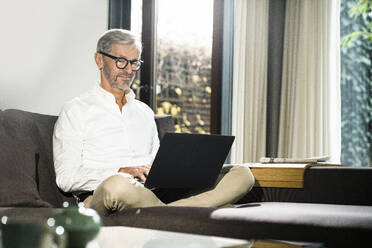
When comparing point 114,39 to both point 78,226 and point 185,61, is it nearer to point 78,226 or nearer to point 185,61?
point 78,226

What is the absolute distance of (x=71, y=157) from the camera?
1.92 metres

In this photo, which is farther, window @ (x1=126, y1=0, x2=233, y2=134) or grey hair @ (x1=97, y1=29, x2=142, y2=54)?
window @ (x1=126, y1=0, x2=233, y2=134)

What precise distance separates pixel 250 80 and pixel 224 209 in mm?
2461

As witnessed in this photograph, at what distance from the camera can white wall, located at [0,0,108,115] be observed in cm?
251

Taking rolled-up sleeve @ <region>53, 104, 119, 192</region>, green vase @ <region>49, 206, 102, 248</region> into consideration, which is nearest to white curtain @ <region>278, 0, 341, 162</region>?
rolled-up sleeve @ <region>53, 104, 119, 192</region>

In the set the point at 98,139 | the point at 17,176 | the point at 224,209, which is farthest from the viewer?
the point at 98,139

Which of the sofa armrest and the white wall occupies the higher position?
the white wall

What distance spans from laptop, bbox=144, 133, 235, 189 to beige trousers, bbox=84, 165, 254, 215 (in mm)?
51

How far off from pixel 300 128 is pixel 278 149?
23 cm

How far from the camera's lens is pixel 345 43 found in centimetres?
360

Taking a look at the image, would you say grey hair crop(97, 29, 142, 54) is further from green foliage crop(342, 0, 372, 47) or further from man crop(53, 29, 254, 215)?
green foliage crop(342, 0, 372, 47)

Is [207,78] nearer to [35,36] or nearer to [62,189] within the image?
[35,36]

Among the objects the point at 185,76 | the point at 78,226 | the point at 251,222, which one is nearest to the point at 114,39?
the point at 251,222

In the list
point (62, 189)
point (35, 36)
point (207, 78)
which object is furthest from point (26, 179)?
point (207, 78)
